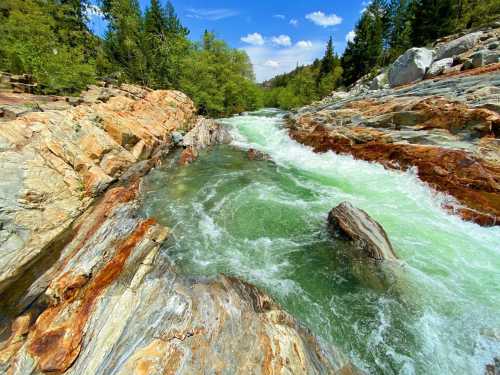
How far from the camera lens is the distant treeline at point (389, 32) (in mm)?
30703

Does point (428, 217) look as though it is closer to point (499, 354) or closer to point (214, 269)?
point (499, 354)

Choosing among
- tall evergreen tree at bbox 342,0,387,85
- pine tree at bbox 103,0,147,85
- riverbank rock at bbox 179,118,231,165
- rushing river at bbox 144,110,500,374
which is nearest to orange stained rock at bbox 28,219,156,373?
rushing river at bbox 144,110,500,374

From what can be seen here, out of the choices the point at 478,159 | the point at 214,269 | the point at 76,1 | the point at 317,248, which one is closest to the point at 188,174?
the point at 214,269

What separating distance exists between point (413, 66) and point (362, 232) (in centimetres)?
2457

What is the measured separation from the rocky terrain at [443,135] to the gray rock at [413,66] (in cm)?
282

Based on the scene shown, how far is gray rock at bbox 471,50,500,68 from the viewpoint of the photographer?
50.8ft

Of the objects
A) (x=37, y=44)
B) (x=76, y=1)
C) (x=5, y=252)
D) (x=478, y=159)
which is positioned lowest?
(x=5, y=252)

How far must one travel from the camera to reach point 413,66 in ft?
70.5

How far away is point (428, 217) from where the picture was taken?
7.42m

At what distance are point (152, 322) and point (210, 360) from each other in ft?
4.06

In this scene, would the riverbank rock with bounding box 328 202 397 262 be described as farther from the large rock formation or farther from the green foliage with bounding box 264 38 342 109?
the green foliage with bounding box 264 38 342 109

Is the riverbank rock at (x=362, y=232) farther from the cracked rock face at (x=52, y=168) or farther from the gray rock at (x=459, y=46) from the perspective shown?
the gray rock at (x=459, y=46)

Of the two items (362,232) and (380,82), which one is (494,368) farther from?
(380,82)

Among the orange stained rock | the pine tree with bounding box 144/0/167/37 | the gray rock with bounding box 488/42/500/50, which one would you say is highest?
the pine tree with bounding box 144/0/167/37
